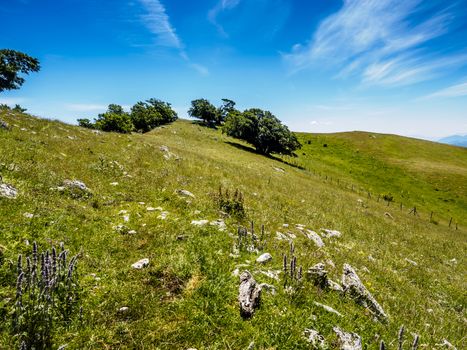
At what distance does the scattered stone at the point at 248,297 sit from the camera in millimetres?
6568

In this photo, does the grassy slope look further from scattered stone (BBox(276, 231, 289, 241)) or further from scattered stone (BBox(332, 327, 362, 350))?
scattered stone (BBox(276, 231, 289, 241))

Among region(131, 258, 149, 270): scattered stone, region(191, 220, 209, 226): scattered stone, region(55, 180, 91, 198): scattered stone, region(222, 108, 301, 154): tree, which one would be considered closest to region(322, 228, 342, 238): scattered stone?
region(191, 220, 209, 226): scattered stone

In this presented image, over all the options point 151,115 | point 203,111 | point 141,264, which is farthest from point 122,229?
point 203,111

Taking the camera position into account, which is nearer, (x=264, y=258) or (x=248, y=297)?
(x=248, y=297)

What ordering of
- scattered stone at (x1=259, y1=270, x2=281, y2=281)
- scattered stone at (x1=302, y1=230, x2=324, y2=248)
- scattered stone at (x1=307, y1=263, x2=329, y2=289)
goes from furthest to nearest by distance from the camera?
scattered stone at (x1=302, y1=230, x2=324, y2=248)
scattered stone at (x1=307, y1=263, x2=329, y2=289)
scattered stone at (x1=259, y1=270, x2=281, y2=281)

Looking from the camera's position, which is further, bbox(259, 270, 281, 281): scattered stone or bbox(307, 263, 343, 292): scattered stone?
bbox(307, 263, 343, 292): scattered stone

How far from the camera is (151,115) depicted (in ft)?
263

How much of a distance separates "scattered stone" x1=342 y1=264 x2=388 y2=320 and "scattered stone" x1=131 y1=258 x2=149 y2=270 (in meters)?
6.76

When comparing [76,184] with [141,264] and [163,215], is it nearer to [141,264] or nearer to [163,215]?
[163,215]

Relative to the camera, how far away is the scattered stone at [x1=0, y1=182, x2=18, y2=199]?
9.45 meters

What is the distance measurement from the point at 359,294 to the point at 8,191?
1323 centimetres

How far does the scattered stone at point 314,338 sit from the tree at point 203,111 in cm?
9396

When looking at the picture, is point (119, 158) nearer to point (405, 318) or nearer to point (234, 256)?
point (234, 256)

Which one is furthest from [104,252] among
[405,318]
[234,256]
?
[405,318]
